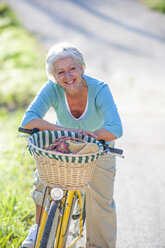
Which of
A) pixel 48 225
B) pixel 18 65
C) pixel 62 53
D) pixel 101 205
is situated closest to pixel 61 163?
pixel 48 225

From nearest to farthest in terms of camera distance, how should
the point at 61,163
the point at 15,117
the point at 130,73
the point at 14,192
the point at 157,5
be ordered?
the point at 61,163 → the point at 14,192 → the point at 15,117 → the point at 130,73 → the point at 157,5

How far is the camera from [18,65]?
34.7 ft

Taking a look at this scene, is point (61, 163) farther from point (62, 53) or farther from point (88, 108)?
point (62, 53)

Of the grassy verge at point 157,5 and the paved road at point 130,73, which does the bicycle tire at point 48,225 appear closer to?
the paved road at point 130,73

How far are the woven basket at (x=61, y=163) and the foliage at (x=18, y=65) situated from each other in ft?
18.8

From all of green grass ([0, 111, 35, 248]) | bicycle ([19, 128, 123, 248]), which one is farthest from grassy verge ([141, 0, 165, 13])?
bicycle ([19, 128, 123, 248])

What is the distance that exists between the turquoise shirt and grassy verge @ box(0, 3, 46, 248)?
1223 millimetres

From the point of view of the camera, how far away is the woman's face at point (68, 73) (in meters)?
2.89

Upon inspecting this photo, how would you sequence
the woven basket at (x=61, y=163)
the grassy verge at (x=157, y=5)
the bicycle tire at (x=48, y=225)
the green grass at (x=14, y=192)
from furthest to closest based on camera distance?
the grassy verge at (x=157, y=5) < the green grass at (x=14, y=192) < the bicycle tire at (x=48, y=225) < the woven basket at (x=61, y=163)

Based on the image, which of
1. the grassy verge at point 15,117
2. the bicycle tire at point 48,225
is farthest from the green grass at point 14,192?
the bicycle tire at point 48,225

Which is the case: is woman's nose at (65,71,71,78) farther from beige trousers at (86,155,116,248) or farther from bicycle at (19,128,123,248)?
beige trousers at (86,155,116,248)

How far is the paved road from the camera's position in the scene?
456cm

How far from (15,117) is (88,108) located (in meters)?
4.56

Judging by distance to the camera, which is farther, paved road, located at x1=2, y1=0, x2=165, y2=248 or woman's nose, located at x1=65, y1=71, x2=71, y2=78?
paved road, located at x1=2, y1=0, x2=165, y2=248
